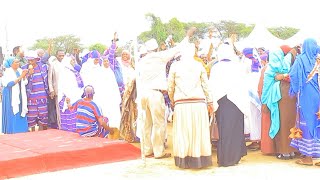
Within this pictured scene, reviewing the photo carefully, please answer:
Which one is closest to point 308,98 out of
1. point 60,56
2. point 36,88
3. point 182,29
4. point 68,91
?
point 68,91

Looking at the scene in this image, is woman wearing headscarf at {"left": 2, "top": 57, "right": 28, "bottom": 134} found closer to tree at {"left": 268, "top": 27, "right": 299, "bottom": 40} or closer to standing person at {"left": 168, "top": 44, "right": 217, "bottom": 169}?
standing person at {"left": 168, "top": 44, "right": 217, "bottom": 169}

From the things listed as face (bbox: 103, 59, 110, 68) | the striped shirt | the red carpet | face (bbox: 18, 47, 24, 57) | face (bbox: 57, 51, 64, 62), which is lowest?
the red carpet

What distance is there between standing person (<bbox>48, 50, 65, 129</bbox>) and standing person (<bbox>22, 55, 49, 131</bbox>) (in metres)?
0.10

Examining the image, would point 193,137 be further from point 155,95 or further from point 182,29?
point 182,29

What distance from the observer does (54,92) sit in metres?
9.26

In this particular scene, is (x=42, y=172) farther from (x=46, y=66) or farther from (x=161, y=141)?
(x=46, y=66)

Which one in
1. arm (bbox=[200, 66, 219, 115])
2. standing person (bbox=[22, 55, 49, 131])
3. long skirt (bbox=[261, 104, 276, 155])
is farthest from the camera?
standing person (bbox=[22, 55, 49, 131])

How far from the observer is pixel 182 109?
5664mm

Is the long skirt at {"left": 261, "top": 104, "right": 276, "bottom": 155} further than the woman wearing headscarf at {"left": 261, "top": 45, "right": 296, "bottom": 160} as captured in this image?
Yes

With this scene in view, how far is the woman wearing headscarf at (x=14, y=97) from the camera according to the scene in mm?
8633

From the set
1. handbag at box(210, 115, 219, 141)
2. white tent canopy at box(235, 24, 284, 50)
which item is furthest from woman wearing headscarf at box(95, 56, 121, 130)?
white tent canopy at box(235, 24, 284, 50)

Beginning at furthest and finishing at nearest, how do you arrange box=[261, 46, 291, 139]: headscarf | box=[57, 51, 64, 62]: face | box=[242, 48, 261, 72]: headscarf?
1. box=[57, 51, 64, 62]: face
2. box=[242, 48, 261, 72]: headscarf
3. box=[261, 46, 291, 139]: headscarf

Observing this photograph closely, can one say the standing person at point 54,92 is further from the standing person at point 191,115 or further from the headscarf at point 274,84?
the headscarf at point 274,84

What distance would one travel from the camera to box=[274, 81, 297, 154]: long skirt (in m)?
6.19
